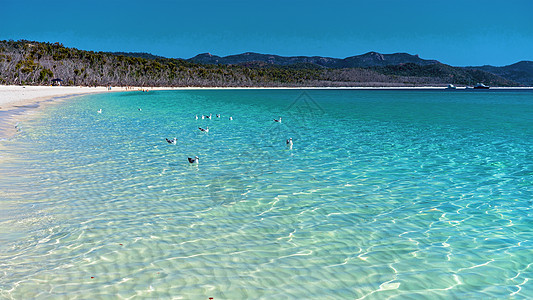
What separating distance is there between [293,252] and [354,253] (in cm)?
95

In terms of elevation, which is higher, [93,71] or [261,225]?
[93,71]

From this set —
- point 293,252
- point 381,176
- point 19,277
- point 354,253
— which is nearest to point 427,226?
point 354,253

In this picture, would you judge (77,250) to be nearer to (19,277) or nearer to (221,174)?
(19,277)

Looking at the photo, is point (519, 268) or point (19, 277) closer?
point (19, 277)

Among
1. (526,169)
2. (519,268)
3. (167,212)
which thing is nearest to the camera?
(519,268)

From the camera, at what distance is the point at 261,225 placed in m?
7.82

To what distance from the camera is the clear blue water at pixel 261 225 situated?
18.3ft

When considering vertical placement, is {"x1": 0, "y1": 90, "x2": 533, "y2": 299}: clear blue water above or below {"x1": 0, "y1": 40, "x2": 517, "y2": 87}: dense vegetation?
below

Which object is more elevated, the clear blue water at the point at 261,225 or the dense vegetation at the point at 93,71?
the dense vegetation at the point at 93,71

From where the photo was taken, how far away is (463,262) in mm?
6398

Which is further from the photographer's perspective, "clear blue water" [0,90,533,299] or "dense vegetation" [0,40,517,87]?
"dense vegetation" [0,40,517,87]

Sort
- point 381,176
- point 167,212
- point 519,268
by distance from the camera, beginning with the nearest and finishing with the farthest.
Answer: point 519,268, point 167,212, point 381,176

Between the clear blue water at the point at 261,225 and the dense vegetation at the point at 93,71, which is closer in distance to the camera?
the clear blue water at the point at 261,225

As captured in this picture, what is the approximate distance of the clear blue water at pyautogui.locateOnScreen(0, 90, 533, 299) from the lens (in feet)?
18.3
